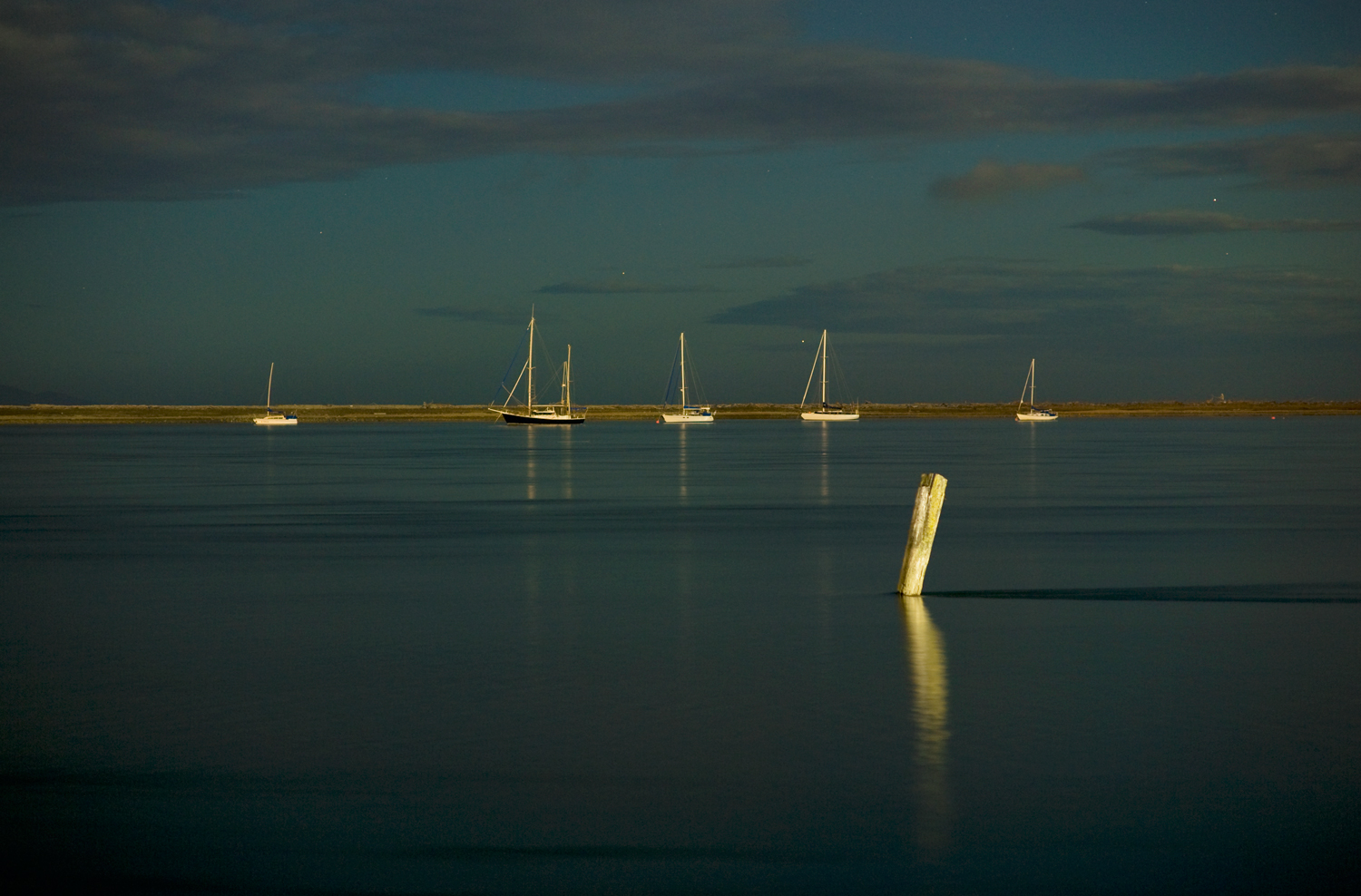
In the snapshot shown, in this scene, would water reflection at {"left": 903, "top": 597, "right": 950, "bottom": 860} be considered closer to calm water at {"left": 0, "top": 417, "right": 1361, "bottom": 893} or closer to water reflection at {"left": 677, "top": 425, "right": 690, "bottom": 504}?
calm water at {"left": 0, "top": 417, "right": 1361, "bottom": 893}

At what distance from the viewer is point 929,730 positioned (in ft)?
43.3

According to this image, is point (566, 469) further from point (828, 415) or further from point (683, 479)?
point (828, 415)

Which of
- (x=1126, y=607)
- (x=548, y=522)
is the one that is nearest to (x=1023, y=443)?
(x=548, y=522)

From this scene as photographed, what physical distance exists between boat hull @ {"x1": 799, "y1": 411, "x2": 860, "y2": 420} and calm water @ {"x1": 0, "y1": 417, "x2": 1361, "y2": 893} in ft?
507

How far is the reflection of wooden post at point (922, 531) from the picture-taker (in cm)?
2061

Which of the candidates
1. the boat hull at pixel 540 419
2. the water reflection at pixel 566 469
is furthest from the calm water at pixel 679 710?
the boat hull at pixel 540 419

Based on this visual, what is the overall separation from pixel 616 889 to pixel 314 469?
5708cm

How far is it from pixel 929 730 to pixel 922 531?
8345 mm

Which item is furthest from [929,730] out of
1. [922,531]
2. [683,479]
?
[683,479]

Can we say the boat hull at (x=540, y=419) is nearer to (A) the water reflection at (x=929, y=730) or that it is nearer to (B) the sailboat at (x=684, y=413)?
(B) the sailboat at (x=684, y=413)

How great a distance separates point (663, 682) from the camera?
15.4 m

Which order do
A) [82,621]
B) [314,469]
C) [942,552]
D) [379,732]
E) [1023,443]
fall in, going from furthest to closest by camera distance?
[1023,443] < [314,469] < [942,552] < [82,621] < [379,732]

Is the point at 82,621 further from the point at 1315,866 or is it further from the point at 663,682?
the point at 1315,866

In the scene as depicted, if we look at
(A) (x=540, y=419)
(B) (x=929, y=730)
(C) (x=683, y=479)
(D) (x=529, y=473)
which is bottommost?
(B) (x=929, y=730)
